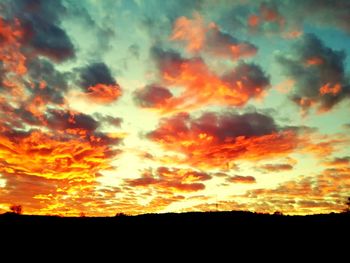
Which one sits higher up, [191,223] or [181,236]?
[191,223]

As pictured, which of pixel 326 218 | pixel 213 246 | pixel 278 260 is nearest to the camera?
pixel 278 260

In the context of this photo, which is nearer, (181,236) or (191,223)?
(181,236)

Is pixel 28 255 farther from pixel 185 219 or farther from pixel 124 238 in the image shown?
pixel 185 219

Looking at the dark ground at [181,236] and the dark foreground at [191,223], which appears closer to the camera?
the dark ground at [181,236]

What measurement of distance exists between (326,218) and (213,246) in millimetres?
7367

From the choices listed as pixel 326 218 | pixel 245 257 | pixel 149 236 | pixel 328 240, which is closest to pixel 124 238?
pixel 149 236

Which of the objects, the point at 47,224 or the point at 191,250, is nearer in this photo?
the point at 191,250

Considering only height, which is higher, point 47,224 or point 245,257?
point 47,224

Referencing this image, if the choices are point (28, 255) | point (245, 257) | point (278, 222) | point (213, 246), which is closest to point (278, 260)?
point (245, 257)

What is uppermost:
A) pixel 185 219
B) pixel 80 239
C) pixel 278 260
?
pixel 185 219

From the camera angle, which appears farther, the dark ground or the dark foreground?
the dark foreground

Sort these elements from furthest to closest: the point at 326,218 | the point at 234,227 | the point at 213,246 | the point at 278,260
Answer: the point at 326,218 < the point at 234,227 < the point at 213,246 < the point at 278,260

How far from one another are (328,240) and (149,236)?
27.8 ft

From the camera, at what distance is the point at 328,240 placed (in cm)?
1705
